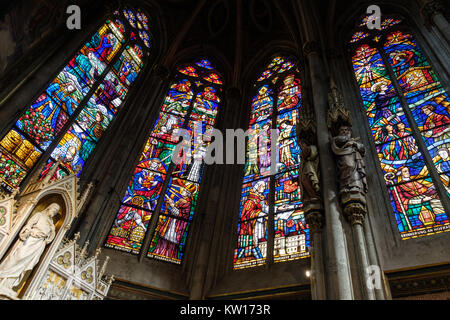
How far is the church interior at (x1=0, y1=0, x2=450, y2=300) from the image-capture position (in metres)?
5.47

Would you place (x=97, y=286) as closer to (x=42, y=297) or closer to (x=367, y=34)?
(x=42, y=297)

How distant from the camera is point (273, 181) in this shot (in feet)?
28.5

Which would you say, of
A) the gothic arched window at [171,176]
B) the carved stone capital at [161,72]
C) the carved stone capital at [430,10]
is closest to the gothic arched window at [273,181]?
the gothic arched window at [171,176]

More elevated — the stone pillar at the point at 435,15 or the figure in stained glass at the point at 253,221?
the stone pillar at the point at 435,15

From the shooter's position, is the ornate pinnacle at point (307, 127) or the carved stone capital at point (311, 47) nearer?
the ornate pinnacle at point (307, 127)

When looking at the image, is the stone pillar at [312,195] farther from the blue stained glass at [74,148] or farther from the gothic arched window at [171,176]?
the blue stained glass at [74,148]

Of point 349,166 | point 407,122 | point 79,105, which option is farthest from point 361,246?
point 79,105

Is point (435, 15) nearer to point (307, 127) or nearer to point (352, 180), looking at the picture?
point (307, 127)

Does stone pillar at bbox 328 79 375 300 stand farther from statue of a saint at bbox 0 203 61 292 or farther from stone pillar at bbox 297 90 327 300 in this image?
statue of a saint at bbox 0 203 61 292

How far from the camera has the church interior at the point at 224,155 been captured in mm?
5473

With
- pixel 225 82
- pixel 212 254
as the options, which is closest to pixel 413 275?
pixel 212 254

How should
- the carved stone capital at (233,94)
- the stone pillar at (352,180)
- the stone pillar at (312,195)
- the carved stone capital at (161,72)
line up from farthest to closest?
the carved stone capital at (233,94)
the carved stone capital at (161,72)
the stone pillar at (312,195)
the stone pillar at (352,180)

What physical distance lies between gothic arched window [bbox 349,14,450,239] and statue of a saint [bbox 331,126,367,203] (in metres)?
1.25

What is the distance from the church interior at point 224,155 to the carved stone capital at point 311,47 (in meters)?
0.12
